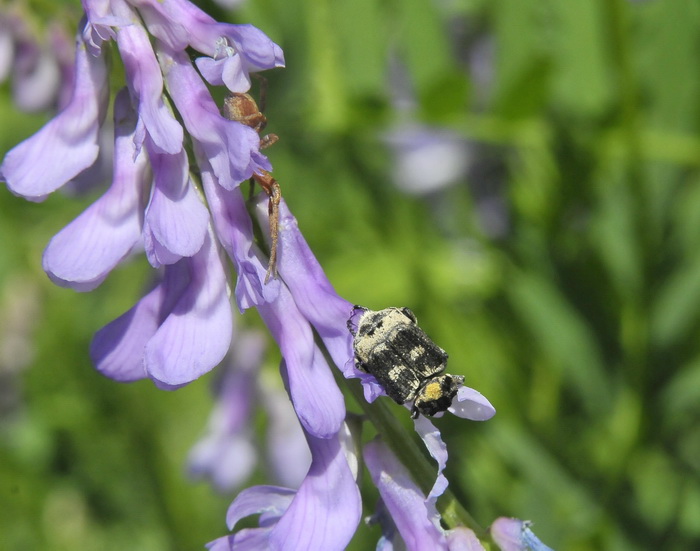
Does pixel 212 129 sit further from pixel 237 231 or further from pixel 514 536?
pixel 514 536

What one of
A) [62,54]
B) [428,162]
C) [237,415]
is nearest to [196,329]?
[62,54]

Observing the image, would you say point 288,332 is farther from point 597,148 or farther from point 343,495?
point 597,148

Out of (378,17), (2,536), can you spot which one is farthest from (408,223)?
(2,536)

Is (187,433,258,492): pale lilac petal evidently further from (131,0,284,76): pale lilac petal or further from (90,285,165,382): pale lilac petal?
(131,0,284,76): pale lilac petal

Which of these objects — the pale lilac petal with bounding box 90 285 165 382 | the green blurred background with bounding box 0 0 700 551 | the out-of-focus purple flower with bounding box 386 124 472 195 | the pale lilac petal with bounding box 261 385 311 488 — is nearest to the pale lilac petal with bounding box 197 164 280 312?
the pale lilac petal with bounding box 90 285 165 382

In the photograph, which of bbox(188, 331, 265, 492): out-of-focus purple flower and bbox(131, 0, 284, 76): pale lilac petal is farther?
bbox(188, 331, 265, 492): out-of-focus purple flower

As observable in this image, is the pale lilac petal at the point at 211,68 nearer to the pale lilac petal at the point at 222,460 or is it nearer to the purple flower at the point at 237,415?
the purple flower at the point at 237,415
